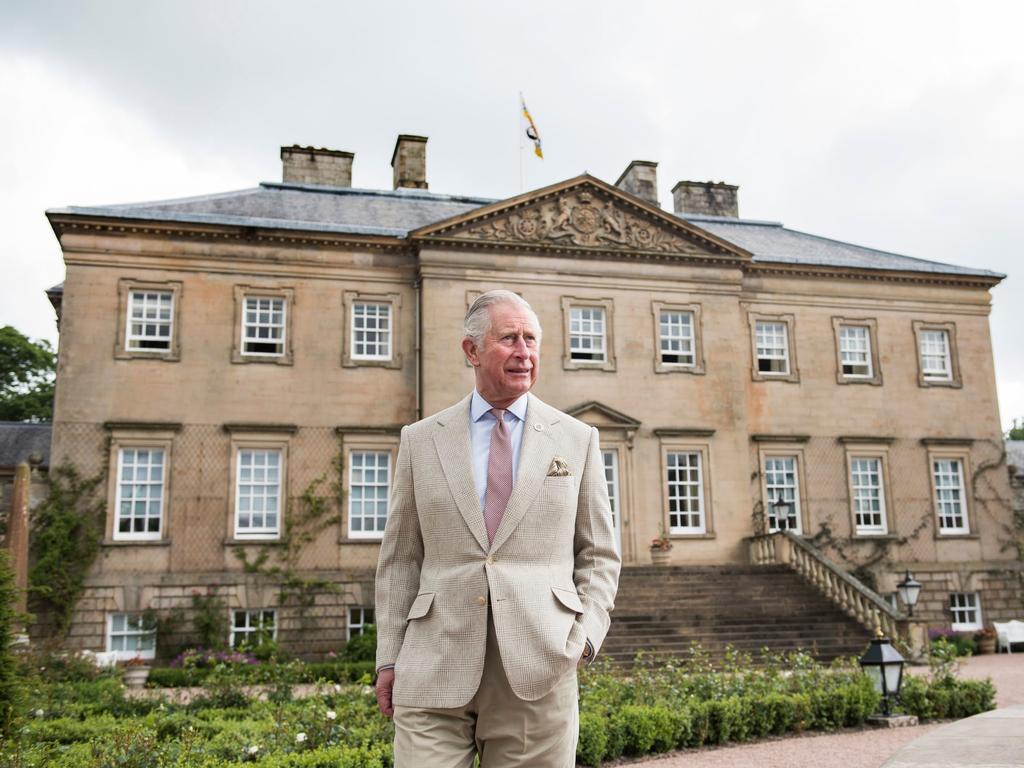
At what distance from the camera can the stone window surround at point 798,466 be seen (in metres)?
25.9

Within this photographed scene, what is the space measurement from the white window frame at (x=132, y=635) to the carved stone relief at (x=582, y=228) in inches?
471

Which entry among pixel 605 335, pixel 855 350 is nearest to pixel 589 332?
pixel 605 335

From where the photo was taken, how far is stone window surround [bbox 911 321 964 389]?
27766mm

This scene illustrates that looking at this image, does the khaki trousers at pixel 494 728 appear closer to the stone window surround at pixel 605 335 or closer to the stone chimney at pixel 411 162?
the stone window surround at pixel 605 335

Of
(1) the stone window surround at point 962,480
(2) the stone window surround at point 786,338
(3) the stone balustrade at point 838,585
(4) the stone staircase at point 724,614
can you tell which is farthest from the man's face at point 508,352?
(1) the stone window surround at point 962,480

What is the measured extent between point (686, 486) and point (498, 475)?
21978 mm

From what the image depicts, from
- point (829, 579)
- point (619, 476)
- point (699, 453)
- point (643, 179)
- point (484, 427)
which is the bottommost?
point (829, 579)

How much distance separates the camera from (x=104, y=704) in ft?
39.0

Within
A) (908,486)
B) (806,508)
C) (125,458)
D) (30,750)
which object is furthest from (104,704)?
(908,486)

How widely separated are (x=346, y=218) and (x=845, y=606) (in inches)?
624

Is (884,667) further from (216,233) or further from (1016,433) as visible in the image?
(1016,433)

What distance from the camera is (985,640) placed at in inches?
979

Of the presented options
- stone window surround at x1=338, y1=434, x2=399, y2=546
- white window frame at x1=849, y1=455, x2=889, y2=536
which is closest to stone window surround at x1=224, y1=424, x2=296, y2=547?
stone window surround at x1=338, y1=434, x2=399, y2=546

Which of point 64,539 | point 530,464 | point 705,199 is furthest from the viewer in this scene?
point 705,199
